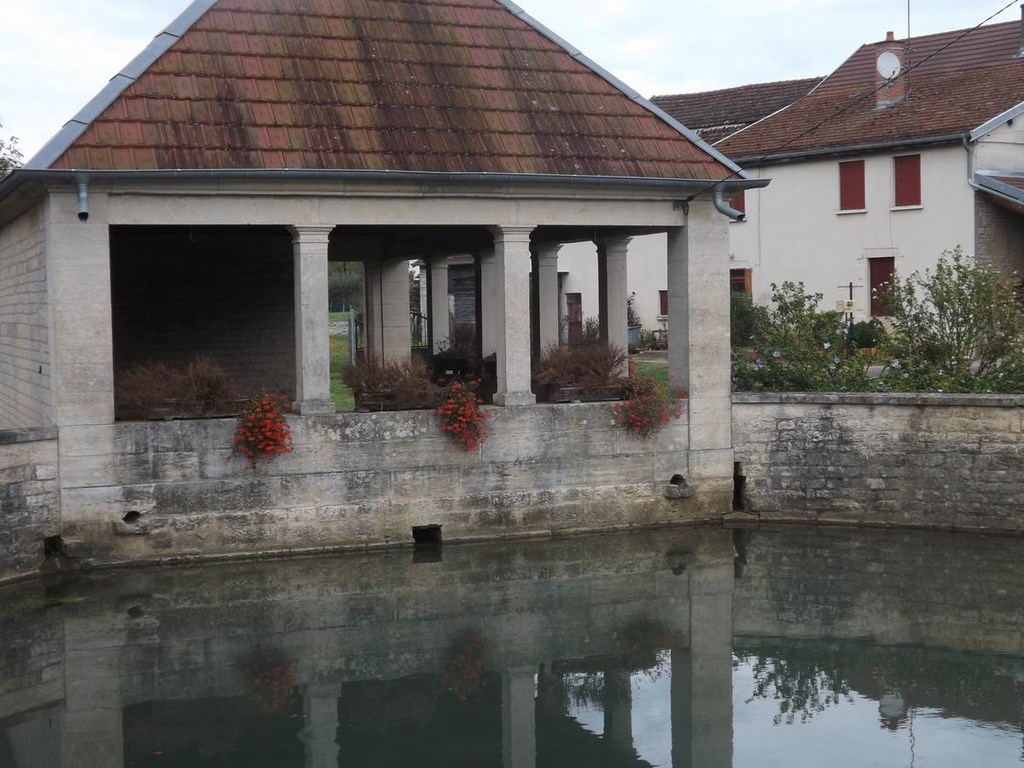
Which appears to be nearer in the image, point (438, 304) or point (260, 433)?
point (260, 433)

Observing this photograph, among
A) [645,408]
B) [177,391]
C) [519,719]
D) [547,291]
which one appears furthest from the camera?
[547,291]

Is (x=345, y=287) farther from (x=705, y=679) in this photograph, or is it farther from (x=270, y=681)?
(x=705, y=679)

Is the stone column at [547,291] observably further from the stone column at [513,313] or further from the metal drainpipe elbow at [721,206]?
the metal drainpipe elbow at [721,206]

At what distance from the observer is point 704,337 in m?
15.2

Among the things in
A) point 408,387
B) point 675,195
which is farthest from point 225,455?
point 675,195

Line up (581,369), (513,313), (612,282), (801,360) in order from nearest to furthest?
(513,313), (581,369), (801,360), (612,282)

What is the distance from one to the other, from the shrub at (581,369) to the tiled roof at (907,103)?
1340 centimetres

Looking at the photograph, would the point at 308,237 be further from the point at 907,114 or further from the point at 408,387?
the point at 907,114

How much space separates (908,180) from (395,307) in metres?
12.3

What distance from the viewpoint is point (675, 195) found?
15.0 meters

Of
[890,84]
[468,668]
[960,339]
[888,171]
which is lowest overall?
[468,668]

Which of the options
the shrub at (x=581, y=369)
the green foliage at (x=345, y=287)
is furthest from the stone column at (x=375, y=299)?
the green foliage at (x=345, y=287)

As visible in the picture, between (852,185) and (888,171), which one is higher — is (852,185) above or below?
below

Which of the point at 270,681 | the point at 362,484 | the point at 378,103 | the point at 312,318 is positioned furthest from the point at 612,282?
the point at 270,681
